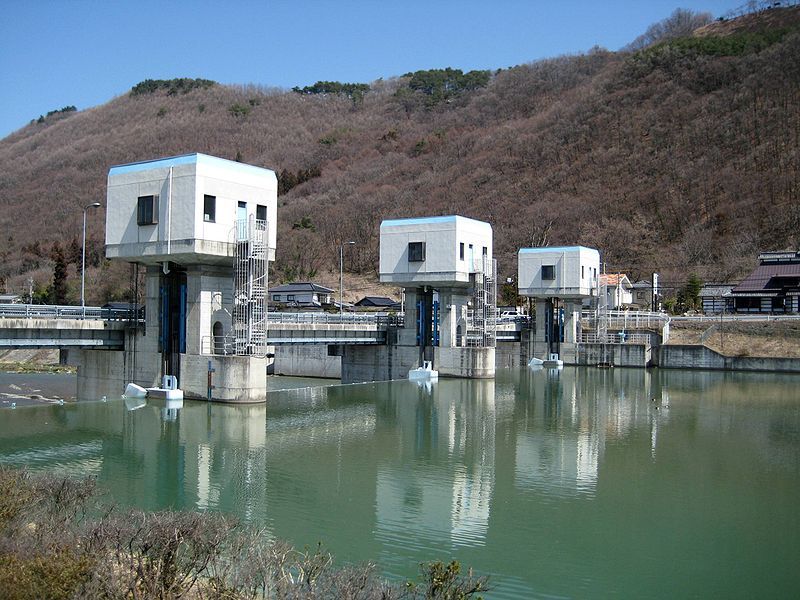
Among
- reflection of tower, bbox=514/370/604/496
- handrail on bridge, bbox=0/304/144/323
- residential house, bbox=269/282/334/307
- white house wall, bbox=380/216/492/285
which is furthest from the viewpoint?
residential house, bbox=269/282/334/307

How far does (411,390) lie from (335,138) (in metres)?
143

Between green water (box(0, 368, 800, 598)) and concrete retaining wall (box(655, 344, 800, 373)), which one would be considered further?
concrete retaining wall (box(655, 344, 800, 373))

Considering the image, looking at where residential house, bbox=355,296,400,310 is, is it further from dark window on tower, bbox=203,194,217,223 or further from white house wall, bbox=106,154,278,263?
dark window on tower, bbox=203,194,217,223

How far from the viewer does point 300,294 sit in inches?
2862

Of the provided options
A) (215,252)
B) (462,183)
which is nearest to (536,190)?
(462,183)

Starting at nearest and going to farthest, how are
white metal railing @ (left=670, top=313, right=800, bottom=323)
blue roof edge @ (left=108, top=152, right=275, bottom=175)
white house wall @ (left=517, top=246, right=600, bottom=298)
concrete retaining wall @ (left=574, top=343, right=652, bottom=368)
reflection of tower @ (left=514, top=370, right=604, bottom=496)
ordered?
reflection of tower @ (left=514, top=370, right=604, bottom=496), blue roof edge @ (left=108, top=152, right=275, bottom=175), concrete retaining wall @ (left=574, top=343, right=652, bottom=368), white house wall @ (left=517, top=246, right=600, bottom=298), white metal railing @ (left=670, top=313, right=800, bottom=323)

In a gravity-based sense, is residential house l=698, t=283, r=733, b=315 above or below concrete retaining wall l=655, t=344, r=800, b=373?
above

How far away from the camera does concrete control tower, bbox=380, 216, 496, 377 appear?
146 ft

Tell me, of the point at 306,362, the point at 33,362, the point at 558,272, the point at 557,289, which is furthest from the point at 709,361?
the point at 33,362

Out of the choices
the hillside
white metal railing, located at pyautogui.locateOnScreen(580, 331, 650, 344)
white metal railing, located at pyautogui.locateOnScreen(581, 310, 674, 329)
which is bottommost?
white metal railing, located at pyautogui.locateOnScreen(580, 331, 650, 344)

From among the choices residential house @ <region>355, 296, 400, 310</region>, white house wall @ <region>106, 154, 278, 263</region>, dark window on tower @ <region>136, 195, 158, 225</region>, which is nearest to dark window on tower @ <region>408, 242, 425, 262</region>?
white house wall @ <region>106, 154, 278, 263</region>

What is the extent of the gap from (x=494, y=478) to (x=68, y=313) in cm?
2124

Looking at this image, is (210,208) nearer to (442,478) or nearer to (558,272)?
(442,478)

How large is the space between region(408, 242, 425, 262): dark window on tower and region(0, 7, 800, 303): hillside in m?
44.7
